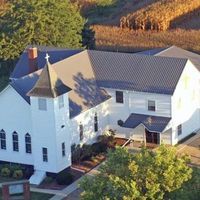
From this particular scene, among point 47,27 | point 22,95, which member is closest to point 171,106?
point 22,95

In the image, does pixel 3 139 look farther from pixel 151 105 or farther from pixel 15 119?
pixel 151 105

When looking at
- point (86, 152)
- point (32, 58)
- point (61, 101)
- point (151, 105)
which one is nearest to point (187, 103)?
point (151, 105)

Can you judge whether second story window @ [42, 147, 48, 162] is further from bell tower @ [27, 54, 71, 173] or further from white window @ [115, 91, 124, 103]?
white window @ [115, 91, 124, 103]

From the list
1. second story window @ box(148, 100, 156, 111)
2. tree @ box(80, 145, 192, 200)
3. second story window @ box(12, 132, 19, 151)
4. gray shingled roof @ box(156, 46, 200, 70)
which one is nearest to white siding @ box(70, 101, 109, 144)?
second story window @ box(148, 100, 156, 111)

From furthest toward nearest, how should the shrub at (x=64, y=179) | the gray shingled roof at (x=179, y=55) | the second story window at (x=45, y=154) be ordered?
the gray shingled roof at (x=179, y=55)
the second story window at (x=45, y=154)
the shrub at (x=64, y=179)

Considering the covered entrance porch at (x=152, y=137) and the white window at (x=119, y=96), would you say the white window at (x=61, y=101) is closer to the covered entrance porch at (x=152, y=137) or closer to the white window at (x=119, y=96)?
the white window at (x=119, y=96)

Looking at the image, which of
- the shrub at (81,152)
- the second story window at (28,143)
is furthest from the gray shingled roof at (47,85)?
the shrub at (81,152)
